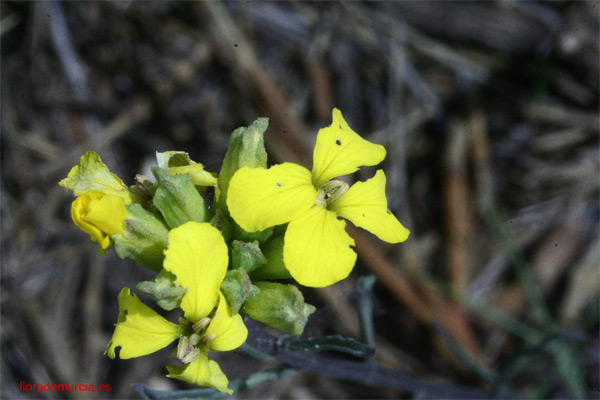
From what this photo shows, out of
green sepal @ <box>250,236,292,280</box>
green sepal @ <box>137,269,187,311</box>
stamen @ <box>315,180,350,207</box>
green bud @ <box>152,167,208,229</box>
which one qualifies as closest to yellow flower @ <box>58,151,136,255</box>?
green bud @ <box>152,167,208,229</box>

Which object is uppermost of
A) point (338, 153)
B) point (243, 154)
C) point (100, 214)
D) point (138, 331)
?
point (338, 153)

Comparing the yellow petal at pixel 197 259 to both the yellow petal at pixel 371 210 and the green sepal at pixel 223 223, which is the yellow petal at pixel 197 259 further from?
the yellow petal at pixel 371 210

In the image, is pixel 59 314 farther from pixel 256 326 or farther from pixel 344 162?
pixel 344 162

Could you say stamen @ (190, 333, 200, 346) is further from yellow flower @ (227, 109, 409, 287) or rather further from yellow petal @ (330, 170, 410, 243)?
yellow petal @ (330, 170, 410, 243)

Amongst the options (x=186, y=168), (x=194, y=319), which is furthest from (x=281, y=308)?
(x=186, y=168)

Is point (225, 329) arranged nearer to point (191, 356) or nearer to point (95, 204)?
point (191, 356)

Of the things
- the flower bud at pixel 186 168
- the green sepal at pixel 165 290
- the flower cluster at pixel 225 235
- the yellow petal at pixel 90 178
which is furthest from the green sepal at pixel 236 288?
the yellow petal at pixel 90 178
